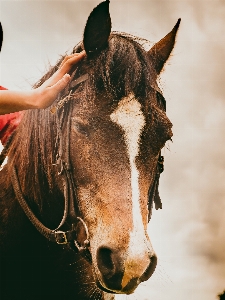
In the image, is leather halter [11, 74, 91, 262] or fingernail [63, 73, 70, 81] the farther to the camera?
fingernail [63, 73, 70, 81]

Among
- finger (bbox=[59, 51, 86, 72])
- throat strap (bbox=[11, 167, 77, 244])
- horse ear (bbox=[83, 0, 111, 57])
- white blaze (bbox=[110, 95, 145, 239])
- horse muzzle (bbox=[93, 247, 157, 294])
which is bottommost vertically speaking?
horse muzzle (bbox=[93, 247, 157, 294])

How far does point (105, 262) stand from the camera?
93.0 inches

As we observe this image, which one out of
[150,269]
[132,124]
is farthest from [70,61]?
[150,269]

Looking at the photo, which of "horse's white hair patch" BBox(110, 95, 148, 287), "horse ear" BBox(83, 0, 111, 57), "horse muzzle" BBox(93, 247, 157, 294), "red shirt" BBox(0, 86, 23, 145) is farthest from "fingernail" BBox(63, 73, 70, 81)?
"red shirt" BBox(0, 86, 23, 145)

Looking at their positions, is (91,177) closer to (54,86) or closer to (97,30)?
(54,86)

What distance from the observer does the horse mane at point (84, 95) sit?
2.82 m

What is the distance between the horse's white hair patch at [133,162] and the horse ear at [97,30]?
1.69 feet

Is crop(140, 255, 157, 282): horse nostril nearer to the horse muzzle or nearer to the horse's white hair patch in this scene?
the horse muzzle

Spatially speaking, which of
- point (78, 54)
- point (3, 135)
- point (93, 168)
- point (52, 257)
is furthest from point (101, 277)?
point (3, 135)

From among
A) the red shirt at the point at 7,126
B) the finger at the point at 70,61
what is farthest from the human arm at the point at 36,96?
the red shirt at the point at 7,126

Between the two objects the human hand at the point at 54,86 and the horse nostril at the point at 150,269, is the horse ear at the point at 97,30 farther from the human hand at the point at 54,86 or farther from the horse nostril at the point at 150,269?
the horse nostril at the point at 150,269

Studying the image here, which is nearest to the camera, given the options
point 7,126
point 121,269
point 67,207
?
point 121,269

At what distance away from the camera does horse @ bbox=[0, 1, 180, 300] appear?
7.78 feet

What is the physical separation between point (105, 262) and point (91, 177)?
1.85 feet
